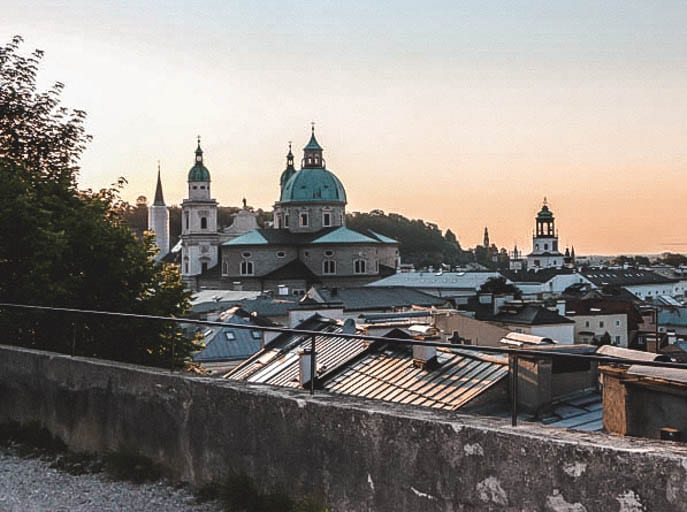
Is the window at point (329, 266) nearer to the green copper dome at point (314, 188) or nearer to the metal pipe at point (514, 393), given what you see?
the green copper dome at point (314, 188)

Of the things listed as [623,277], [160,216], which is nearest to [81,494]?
[623,277]

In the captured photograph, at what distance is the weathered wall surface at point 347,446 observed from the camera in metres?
3.71

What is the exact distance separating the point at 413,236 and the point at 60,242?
176258mm

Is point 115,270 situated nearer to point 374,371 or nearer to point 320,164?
point 374,371

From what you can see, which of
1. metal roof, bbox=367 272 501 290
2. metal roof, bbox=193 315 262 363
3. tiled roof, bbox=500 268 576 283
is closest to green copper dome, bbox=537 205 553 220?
tiled roof, bbox=500 268 576 283

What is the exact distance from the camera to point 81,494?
562 centimetres

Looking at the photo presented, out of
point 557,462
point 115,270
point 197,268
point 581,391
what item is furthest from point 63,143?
point 197,268

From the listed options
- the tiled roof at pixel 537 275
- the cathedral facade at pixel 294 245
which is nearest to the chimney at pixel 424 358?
the cathedral facade at pixel 294 245

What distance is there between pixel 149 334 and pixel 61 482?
4123mm

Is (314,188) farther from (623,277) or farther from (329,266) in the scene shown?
(623,277)

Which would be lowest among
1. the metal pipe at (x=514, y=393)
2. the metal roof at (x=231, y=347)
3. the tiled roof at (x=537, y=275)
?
the metal roof at (x=231, y=347)

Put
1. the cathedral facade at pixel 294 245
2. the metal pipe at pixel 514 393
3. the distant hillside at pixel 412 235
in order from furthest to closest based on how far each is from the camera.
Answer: the distant hillside at pixel 412 235 < the cathedral facade at pixel 294 245 < the metal pipe at pixel 514 393

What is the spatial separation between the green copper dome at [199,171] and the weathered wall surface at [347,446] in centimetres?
9808

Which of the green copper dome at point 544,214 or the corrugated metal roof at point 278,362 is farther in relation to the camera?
the green copper dome at point 544,214
